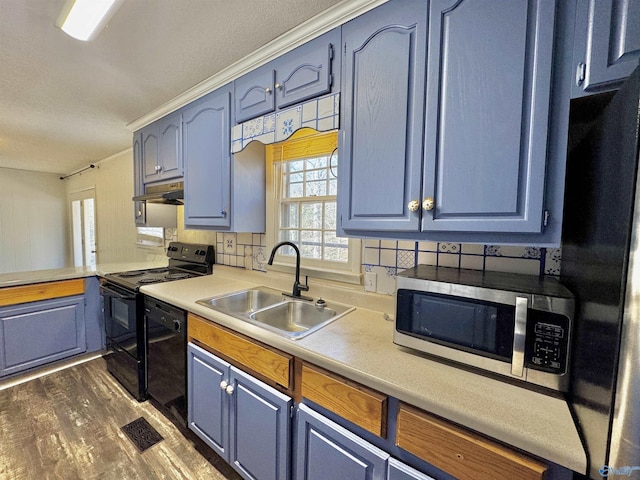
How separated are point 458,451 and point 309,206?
146 centimetres

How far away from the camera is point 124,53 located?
150 cm

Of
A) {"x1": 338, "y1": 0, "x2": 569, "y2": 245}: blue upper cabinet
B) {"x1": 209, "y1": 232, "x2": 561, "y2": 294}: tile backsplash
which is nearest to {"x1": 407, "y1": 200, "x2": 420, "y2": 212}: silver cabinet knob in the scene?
{"x1": 338, "y1": 0, "x2": 569, "y2": 245}: blue upper cabinet

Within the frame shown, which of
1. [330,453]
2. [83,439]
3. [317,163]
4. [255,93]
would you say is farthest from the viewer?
[317,163]

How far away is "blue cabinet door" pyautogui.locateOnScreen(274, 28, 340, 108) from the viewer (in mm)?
1241

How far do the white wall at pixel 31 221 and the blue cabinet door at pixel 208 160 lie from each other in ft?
17.1

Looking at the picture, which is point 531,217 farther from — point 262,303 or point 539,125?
point 262,303

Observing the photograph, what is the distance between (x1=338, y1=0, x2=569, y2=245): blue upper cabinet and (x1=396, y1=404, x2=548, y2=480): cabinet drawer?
57 centimetres

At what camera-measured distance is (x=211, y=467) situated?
1520mm

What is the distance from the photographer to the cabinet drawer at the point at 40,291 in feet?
6.99

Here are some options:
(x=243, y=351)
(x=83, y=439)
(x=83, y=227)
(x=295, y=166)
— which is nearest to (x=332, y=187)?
(x=295, y=166)

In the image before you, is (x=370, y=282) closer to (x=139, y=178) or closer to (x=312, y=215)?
(x=312, y=215)

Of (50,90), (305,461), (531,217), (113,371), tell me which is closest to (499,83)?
(531,217)

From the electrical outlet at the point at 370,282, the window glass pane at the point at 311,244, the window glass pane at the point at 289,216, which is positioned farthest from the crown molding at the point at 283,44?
the electrical outlet at the point at 370,282

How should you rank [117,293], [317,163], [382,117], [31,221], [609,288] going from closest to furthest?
[609,288], [382,117], [317,163], [117,293], [31,221]
